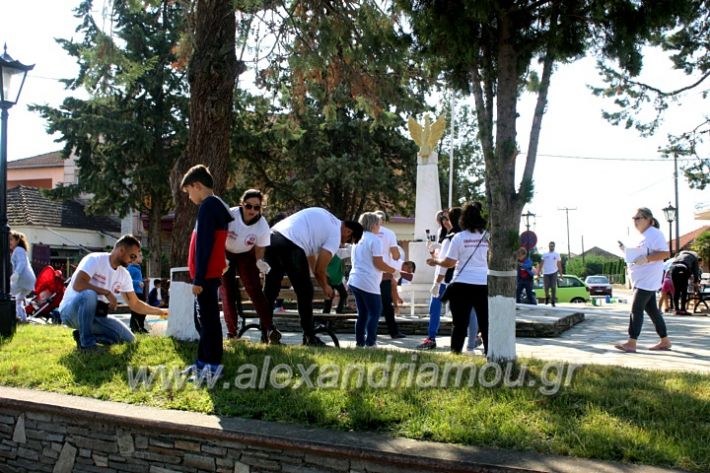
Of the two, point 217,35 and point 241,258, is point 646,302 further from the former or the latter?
point 217,35

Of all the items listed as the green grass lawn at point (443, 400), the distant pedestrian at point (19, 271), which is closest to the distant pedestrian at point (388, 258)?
the green grass lawn at point (443, 400)

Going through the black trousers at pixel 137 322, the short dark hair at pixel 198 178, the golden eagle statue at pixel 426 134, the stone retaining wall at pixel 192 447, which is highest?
the golden eagle statue at pixel 426 134

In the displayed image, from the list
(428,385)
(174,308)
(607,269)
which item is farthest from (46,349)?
(607,269)

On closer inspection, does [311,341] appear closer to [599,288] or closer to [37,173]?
[599,288]

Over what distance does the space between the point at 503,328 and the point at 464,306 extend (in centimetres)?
143

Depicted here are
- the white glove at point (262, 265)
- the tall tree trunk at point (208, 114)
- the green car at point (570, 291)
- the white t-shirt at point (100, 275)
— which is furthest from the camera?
the green car at point (570, 291)

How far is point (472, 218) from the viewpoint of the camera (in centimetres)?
702

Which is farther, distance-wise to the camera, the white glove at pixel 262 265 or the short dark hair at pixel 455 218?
Result: the short dark hair at pixel 455 218

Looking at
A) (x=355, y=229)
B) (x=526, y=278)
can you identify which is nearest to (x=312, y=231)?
(x=355, y=229)

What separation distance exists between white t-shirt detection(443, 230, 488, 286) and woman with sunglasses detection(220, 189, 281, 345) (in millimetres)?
1951

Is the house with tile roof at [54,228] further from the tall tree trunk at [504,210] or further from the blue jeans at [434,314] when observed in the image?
the tall tree trunk at [504,210]

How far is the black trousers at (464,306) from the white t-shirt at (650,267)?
2299mm

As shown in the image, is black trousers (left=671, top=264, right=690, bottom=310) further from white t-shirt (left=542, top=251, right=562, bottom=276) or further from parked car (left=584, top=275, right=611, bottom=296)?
parked car (left=584, top=275, right=611, bottom=296)

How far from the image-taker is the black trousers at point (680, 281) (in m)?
16.0
